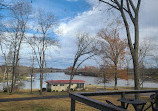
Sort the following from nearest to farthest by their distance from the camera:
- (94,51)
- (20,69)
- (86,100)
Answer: (86,100) < (94,51) < (20,69)

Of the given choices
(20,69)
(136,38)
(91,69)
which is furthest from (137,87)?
(91,69)

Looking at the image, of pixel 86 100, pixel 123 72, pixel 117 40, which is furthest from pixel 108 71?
pixel 86 100

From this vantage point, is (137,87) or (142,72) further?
(142,72)

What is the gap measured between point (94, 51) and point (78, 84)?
15182 mm

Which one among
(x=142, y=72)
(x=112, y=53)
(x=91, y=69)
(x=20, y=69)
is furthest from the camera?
(x=91, y=69)

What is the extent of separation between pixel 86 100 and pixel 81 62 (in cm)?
2025

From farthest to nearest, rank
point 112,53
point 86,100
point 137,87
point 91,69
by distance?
point 91,69
point 112,53
point 137,87
point 86,100

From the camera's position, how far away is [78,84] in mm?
34312

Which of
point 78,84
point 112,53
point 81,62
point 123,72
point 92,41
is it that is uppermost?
point 92,41

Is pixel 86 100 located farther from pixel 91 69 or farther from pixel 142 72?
pixel 91 69

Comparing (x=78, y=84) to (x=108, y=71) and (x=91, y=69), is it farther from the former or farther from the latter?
(x=108, y=71)

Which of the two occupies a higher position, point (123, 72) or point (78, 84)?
point (123, 72)

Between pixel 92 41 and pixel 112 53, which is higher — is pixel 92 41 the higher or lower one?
the higher one

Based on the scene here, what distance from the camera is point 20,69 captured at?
2695 centimetres
